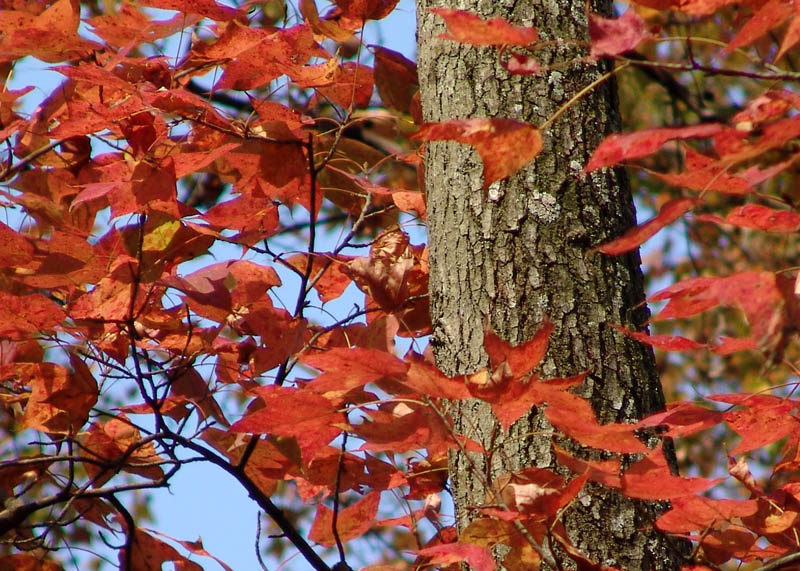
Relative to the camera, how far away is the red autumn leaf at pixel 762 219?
30.8 inches

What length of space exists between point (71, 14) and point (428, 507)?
0.84 meters

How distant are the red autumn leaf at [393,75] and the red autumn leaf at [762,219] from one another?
28.0 inches

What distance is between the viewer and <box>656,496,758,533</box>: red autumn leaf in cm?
88

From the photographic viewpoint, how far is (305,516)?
4.70 metres

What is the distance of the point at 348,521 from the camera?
3.74 ft

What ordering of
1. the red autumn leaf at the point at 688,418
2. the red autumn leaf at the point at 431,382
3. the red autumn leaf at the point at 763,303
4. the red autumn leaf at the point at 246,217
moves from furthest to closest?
the red autumn leaf at the point at 246,217
the red autumn leaf at the point at 688,418
the red autumn leaf at the point at 431,382
the red autumn leaf at the point at 763,303

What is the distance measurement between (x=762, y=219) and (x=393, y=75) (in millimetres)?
754

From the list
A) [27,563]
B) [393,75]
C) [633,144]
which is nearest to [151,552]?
[27,563]

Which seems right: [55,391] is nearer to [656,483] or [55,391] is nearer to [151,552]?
[151,552]

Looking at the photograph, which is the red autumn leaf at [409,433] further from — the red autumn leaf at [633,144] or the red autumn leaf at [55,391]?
the red autumn leaf at [55,391]

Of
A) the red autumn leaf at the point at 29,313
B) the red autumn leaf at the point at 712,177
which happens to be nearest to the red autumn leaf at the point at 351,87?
the red autumn leaf at the point at 29,313

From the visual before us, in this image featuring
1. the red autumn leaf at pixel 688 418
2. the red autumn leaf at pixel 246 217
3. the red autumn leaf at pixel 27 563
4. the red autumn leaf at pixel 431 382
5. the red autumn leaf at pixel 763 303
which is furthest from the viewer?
the red autumn leaf at pixel 27 563

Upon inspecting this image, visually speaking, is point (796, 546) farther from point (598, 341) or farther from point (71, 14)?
point (71, 14)

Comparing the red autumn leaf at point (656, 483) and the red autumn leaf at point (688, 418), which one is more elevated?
the red autumn leaf at point (688, 418)
